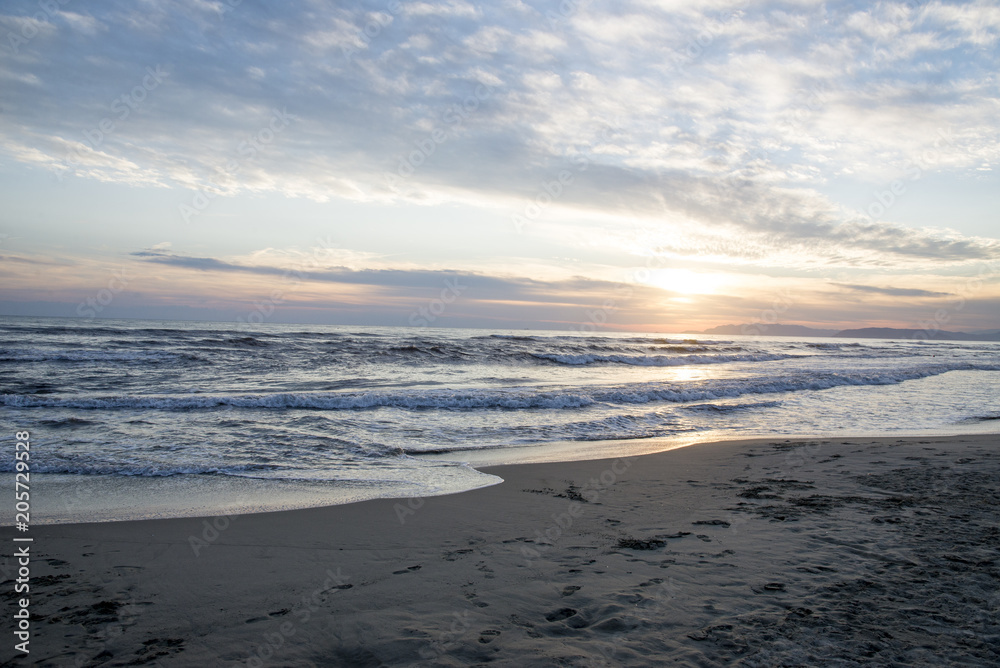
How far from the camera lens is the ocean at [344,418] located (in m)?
7.29

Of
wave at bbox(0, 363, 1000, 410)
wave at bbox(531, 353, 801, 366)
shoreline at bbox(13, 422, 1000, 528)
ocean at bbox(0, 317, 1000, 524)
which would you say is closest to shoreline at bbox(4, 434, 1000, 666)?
shoreline at bbox(13, 422, 1000, 528)

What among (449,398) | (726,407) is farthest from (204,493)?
(726,407)

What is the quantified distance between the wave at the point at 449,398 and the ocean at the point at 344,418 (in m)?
0.08

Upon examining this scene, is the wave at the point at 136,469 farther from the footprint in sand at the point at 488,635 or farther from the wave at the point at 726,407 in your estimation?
the wave at the point at 726,407

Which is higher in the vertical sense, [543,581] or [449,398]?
[543,581]

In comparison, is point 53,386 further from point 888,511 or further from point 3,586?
point 888,511

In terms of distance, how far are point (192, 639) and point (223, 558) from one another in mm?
1414

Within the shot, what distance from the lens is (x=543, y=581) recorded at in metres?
4.24

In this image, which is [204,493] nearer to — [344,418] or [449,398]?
[344,418]

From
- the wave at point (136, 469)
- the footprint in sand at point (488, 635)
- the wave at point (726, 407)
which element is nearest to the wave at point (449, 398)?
the wave at point (726, 407)

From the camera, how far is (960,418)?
13.8m

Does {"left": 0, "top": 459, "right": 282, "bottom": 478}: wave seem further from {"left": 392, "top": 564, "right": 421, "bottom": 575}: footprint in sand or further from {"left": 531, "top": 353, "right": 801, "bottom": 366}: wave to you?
{"left": 531, "top": 353, "right": 801, "bottom": 366}: wave

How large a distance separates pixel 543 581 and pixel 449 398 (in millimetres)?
12058

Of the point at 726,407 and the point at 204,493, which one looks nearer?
the point at 204,493
